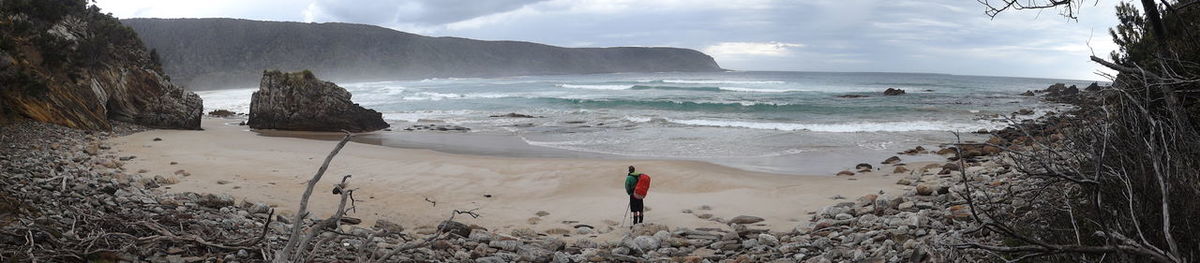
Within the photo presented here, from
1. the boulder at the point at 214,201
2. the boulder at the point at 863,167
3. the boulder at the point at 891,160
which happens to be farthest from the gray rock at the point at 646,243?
the boulder at the point at 891,160

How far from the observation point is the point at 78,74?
13.5m

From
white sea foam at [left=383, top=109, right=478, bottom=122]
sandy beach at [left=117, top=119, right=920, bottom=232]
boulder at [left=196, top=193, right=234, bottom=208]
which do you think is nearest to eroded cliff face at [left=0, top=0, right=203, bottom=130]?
sandy beach at [left=117, top=119, right=920, bottom=232]

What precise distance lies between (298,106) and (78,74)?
20.8ft

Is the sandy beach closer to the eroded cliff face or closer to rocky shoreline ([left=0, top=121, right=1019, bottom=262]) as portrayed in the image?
rocky shoreline ([left=0, top=121, right=1019, bottom=262])

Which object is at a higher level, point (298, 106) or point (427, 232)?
point (298, 106)

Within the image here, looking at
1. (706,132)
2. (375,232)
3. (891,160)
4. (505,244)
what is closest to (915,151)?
(891,160)

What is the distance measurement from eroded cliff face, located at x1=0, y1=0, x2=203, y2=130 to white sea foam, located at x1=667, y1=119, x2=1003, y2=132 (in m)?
15.6

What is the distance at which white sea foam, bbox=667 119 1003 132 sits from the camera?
71.5ft

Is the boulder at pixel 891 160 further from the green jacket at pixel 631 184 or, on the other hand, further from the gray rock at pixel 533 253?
the gray rock at pixel 533 253

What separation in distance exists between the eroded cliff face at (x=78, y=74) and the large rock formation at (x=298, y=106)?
5.79ft

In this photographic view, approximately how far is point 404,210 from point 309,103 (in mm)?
13061

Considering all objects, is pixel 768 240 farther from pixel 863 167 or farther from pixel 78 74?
pixel 78 74

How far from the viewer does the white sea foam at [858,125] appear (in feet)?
71.5

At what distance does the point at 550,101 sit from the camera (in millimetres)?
38188
